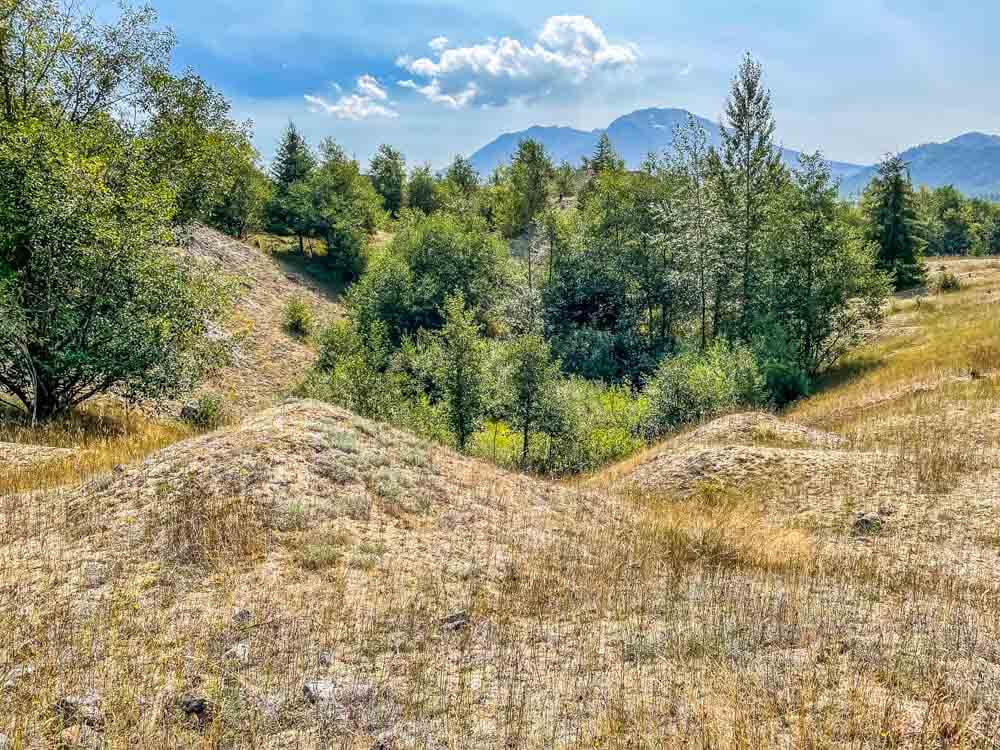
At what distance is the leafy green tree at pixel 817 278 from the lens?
35344 millimetres

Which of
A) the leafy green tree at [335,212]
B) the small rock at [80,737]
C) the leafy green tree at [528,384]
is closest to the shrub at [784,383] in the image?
the leafy green tree at [528,384]

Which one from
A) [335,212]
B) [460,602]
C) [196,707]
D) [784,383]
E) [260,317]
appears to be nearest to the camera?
[196,707]

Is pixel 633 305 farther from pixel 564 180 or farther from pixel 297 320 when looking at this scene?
pixel 564 180

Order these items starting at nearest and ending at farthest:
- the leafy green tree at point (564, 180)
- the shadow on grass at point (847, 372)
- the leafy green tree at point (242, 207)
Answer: the shadow on grass at point (847, 372)
the leafy green tree at point (242, 207)
the leafy green tree at point (564, 180)

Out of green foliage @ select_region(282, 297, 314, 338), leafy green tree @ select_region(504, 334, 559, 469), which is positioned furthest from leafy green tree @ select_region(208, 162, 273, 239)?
leafy green tree @ select_region(504, 334, 559, 469)

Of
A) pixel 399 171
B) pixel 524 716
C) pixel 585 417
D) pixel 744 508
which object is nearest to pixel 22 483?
pixel 524 716

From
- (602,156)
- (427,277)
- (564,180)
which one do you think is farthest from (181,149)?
(602,156)

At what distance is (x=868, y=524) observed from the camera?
11789mm

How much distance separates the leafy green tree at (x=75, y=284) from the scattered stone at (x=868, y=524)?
17.9 m

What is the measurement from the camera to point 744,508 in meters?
13.5

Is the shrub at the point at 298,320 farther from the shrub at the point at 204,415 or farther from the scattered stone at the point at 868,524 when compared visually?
the scattered stone at the point at 868,524

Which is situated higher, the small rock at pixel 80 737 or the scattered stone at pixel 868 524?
the small rock at pixel 80 737

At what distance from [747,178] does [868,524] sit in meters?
32.1

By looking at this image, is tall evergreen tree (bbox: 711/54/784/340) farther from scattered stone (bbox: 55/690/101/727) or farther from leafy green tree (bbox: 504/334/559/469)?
scattered stone (bbox: 55/690/101/727)
